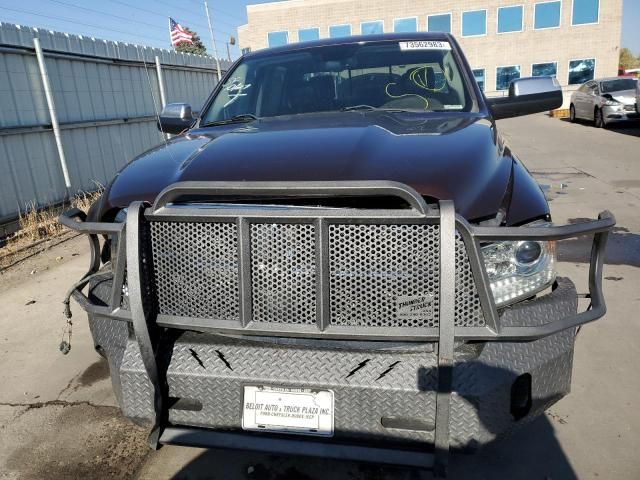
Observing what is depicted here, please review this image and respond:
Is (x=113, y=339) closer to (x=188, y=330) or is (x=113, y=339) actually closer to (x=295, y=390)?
(x=188, y=330)

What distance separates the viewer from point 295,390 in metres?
1.79

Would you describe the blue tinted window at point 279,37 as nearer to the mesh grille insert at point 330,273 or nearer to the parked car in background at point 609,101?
the parked car in background at point 609,101

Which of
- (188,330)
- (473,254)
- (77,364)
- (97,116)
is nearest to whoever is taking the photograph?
(473,254)

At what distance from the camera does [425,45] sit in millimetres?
3480

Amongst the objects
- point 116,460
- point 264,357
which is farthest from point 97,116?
point 264,357

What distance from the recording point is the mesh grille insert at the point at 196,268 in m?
1.83

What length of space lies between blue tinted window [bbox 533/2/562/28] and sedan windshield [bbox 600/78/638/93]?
17.6m

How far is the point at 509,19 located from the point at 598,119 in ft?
61.4

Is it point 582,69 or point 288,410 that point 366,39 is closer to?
point 288,410

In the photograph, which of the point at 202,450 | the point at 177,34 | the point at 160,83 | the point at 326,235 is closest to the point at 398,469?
the point at 202,450

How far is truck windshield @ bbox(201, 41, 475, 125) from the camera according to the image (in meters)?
3.17

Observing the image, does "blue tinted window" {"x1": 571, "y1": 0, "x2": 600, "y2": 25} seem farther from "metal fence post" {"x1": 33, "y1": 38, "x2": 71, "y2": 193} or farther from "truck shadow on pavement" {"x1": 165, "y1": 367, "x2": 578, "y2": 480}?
"truck shadow on pavement" {"x1": 165, "y1": 367, "x2": 578, "y2": 480}

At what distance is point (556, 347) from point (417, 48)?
7.63 ft

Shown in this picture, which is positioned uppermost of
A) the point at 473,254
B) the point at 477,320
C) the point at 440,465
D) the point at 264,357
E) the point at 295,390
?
the point at 473,254
